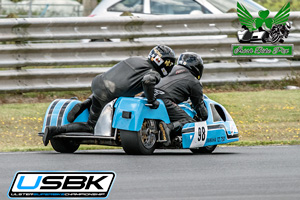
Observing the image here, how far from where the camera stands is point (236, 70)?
48.6 feet

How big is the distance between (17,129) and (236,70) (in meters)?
4.64

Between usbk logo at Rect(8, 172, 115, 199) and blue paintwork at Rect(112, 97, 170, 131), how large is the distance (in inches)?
76.1

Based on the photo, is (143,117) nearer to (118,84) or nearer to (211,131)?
(118,84)

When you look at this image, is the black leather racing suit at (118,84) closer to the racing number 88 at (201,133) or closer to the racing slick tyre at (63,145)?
the racing slick tyre at (63,145)

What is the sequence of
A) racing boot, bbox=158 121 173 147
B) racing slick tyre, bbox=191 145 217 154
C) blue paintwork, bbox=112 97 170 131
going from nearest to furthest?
1. blue paintwork, bbox=112 97 170 131
2. racing boot, bbox=158 121 173 147
3. racing slick tyre, bbox=191 145 217 154

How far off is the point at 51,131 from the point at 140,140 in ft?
3.94

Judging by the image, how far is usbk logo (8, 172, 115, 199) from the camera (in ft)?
21.5

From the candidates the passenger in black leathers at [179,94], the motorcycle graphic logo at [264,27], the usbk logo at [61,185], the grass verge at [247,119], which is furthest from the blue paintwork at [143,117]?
the motorcycle graphic logo at [264,27]

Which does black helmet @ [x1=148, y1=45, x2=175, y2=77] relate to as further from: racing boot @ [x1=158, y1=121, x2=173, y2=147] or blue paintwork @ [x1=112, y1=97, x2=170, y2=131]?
racing boot @ [x1=158, y1=121, x2=173, y2=147]

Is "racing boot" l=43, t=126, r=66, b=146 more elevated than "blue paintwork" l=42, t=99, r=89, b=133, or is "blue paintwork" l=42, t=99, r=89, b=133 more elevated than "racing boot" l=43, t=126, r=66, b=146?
"blue paintwork" l=42, t=99, r=89, b=133

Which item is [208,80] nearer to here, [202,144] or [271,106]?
[271,106]

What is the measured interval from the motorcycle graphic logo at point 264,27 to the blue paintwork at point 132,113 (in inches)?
219

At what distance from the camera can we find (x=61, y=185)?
685 cm

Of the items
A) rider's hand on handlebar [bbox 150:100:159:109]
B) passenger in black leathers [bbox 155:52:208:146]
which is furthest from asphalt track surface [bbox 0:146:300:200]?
rider's hand on handlebar [bbox 150:100:159:109]
